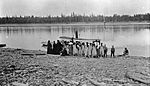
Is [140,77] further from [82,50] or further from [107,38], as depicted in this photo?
[107,38]

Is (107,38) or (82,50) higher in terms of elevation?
(82,50)

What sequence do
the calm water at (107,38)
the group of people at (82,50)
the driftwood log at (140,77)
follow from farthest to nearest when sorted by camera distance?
the calm water at (107,38), the group of people at (82,50), the driftwood log at (140,77)

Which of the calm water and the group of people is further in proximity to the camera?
the calm water

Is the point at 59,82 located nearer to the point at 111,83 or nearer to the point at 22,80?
the point at 22,80

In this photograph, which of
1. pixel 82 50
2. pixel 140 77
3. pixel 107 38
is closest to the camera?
pixel 140 77

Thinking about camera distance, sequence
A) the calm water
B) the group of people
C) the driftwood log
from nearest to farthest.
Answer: the driftwood log, the group of people, the calm water

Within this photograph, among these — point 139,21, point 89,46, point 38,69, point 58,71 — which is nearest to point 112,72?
point 58,71

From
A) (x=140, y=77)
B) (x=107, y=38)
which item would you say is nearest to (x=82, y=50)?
(x=140, y=77)

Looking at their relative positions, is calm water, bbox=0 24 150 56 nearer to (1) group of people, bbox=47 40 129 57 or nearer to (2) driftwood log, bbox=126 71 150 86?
(1) group of people, bbox=47 40 129 57

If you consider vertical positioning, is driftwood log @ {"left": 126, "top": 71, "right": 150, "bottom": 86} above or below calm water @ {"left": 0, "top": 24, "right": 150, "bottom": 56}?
above

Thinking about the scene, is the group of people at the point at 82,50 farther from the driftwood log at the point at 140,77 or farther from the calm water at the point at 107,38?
the calm water at the point at 107,38

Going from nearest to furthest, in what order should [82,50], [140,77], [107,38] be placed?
[140,77]
[82,50]
[107,38]

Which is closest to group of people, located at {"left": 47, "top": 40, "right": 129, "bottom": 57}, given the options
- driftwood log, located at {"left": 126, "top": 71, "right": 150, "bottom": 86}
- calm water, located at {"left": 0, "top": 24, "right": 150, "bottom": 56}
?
driftwood log, located at {"left": 126, "top": 71, "right": 150, "bottom": 86}

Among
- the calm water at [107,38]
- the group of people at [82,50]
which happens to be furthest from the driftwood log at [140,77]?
the calm water at [107,38]
